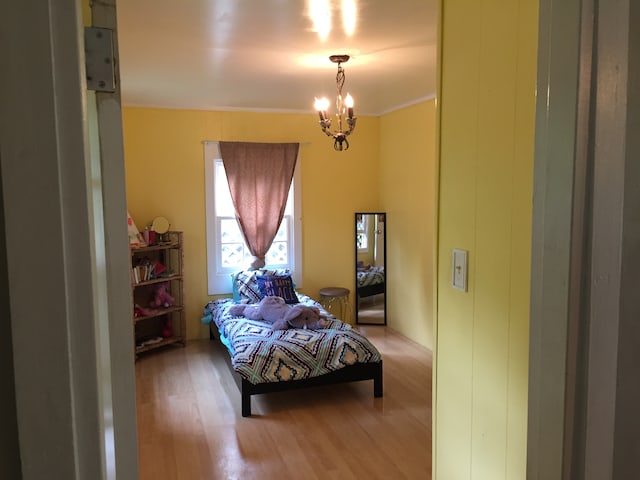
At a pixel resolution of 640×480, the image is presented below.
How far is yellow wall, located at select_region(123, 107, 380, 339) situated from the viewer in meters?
5.38

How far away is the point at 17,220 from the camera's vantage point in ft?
2.16

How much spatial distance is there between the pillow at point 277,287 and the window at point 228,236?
0.47 m

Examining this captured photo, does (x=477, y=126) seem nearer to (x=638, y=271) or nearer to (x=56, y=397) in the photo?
(x=638, y=271)

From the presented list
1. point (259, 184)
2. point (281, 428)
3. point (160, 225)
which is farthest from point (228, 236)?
point (281, 428)

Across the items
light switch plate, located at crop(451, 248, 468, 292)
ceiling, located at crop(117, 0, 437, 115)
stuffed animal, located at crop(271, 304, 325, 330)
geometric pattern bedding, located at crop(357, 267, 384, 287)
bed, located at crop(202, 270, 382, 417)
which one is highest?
ceiling, located at crop(117, 0, 437, 115)

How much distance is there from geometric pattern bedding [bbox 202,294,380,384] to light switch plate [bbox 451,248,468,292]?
2.37 m

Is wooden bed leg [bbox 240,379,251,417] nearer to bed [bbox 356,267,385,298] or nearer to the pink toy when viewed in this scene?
the pink toy

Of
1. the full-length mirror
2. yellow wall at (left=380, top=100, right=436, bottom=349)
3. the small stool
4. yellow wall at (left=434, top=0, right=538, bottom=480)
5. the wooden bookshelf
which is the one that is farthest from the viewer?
the full-length mirror

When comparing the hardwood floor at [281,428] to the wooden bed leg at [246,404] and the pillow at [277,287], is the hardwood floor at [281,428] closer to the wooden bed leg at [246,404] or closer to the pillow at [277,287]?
the wooden bed leg at [246,404]

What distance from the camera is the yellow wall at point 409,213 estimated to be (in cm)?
520

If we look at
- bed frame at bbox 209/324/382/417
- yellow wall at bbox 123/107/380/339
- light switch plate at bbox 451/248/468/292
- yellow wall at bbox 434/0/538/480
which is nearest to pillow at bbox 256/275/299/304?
yellow wall at bbox 123/107/380/339

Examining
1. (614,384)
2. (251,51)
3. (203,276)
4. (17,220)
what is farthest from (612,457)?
(203,276)

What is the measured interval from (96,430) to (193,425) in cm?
306

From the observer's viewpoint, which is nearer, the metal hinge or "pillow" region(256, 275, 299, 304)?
the metal hinge
